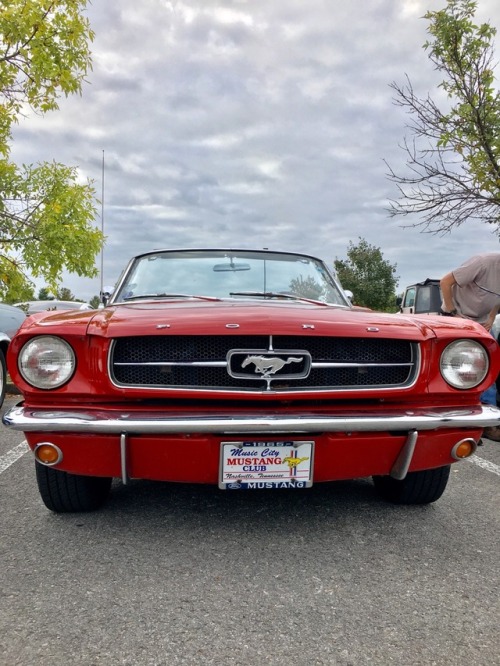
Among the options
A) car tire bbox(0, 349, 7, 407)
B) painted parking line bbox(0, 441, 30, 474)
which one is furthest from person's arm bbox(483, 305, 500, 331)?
Answer: car tire bbox(0, 349, 7, 407)

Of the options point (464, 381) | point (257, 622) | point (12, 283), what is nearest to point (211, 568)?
point (257, 622)

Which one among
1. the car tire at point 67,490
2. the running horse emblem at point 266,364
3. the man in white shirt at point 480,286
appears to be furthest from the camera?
the man in white shirt at point 480,286

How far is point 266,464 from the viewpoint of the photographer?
234 centimetres

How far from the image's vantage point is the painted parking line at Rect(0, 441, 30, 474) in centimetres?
375

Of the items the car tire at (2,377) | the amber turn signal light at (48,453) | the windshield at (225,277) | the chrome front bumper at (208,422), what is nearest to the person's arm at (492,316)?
the windshield at (225,277)

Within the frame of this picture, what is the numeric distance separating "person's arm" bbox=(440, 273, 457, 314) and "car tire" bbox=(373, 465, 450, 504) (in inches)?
95.4

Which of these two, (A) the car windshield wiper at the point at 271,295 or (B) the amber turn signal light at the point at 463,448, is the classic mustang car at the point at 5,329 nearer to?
(A) the car windshield wiper at the point at 271,295

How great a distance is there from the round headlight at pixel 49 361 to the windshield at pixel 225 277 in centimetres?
100

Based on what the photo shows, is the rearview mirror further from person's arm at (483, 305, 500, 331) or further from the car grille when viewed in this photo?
person's arm at (483, 305, 500, 331)

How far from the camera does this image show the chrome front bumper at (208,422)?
7.28ft

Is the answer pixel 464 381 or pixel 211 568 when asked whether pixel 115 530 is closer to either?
pixel 211 568

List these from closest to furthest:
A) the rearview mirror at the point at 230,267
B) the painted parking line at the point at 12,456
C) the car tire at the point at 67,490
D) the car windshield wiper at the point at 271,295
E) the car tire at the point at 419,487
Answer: the car tire at the point at 67,490 < the car tire at the point at 419,487 < the car windshield wiper at the point at 271,295 < the rearview mirror at the point at 230,267 < the painted parking line at the point at 12,456

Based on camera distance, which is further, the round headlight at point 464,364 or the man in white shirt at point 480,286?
the man in white shirt at point 480,286

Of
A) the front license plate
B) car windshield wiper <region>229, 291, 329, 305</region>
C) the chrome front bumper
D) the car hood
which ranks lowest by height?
the front license plate
